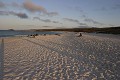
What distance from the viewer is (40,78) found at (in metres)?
7.14

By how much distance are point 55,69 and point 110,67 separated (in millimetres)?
2981

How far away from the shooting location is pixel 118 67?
9000mm

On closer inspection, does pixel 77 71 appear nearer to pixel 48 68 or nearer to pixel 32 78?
pixel 48 68

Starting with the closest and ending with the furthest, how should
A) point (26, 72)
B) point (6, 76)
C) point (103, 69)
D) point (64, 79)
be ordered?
point (64, 79) < point (6, 76) < point (26, 72) < point (103, 69)

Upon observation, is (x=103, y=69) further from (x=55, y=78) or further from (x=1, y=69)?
(x=1, y=69)

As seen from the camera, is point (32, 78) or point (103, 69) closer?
point (32, 78)

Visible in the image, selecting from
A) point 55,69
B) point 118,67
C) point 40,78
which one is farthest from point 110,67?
point 40,78

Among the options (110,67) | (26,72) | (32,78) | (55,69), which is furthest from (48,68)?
(110,67)

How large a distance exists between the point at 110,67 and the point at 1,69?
18.9 feet

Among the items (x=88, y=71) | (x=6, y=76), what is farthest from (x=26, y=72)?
(x=88, y=71)

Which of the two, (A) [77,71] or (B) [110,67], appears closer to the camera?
(A) [77,71]

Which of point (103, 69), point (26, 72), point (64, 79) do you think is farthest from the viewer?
point (103, 69)

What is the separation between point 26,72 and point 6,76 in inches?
38.5

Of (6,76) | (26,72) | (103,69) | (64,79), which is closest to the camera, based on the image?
(64,79)
